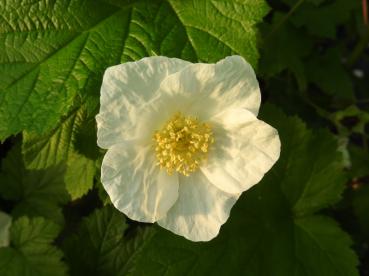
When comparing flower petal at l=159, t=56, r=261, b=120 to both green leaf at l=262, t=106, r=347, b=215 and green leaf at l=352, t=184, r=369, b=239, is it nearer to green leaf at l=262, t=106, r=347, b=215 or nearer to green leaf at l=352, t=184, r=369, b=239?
green leaf at l=262, t=106, r=347, b=215

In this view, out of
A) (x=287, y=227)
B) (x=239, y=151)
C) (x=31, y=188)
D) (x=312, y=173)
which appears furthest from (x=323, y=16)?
(x=31, y=188)

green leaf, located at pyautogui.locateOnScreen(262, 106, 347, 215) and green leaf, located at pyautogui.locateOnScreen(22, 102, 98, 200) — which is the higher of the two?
green leaf, located at pyautogui.locateOnScreen(22, 102, 98, 200)

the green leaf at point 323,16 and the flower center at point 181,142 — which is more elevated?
the flower center at point 181,142

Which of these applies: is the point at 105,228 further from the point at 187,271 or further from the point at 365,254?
the point at 365,254

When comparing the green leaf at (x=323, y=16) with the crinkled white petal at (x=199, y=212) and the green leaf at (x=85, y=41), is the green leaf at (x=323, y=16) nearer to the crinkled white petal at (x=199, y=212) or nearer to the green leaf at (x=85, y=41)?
the green leaf at (x=85, y=41)

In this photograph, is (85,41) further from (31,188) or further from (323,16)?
(323,16)

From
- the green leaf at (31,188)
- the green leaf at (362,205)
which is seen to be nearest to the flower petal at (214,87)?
Result: the green leaf at (31,188)

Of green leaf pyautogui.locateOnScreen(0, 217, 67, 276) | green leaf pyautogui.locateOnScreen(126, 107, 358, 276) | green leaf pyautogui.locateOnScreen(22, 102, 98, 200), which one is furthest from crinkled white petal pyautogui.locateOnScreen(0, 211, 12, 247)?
green leaf pyautogui.locateOnScreen(126, 107, 358, 276)
